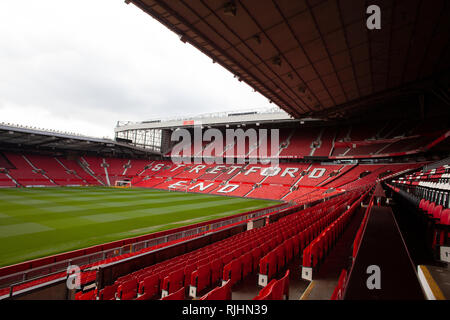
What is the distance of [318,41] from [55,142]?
38866mm

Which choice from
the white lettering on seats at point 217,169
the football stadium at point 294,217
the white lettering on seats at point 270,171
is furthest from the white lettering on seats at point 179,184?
the football stadium at point 294,217

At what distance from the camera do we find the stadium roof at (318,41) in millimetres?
6590

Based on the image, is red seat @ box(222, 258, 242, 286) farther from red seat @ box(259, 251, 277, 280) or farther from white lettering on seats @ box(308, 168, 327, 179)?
white lettering on seats @ box(308, 168, 327, 179)

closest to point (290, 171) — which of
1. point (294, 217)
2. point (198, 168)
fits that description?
point (198, 168)

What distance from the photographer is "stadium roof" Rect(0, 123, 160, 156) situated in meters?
28.3

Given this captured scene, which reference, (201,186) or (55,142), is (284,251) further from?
(55,142)

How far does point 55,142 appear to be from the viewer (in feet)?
113

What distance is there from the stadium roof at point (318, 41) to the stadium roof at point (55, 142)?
29529 mm

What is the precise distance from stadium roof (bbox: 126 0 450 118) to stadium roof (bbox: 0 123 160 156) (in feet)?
96.9

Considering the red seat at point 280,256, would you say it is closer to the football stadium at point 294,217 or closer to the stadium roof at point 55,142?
the football stadium at point 294,217

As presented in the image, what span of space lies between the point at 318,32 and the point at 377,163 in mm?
26477

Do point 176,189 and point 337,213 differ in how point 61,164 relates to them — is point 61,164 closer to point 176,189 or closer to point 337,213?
point 176,189

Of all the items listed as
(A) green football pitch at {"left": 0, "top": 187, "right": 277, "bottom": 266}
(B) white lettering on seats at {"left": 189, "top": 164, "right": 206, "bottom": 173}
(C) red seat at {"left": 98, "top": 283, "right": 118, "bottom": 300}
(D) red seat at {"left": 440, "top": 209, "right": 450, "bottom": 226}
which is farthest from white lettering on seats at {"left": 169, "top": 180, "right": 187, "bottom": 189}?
(D) red seat at {"left": 440, "top": 209, "right": 450, "bottom": 226}
